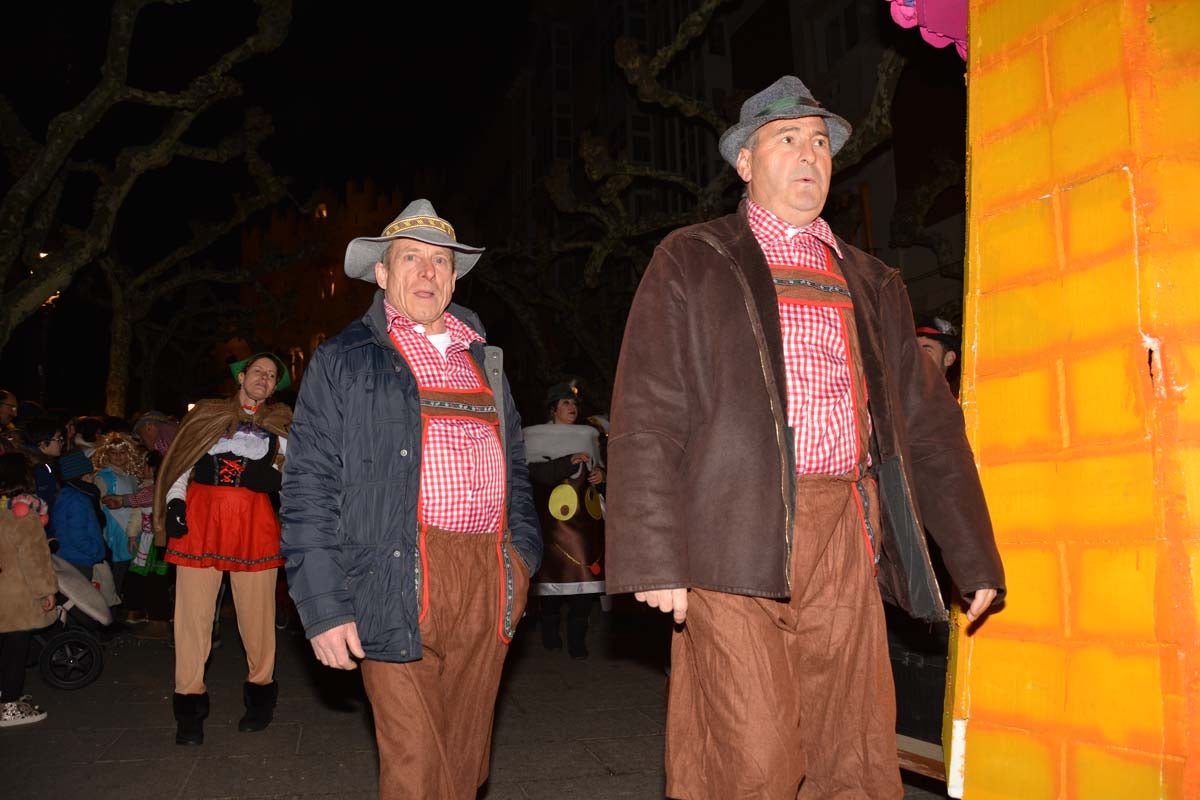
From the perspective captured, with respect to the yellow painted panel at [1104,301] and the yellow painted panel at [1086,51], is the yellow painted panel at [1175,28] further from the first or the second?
the yellow painted panel at [1104,301]

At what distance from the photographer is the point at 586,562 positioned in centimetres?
865

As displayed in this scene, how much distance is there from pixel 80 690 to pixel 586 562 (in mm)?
4130

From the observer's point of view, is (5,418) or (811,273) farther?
(5,418)

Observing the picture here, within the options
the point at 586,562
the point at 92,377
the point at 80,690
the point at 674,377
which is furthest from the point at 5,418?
the point at 92,377

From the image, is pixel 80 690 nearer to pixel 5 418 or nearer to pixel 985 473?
pixel 5 418

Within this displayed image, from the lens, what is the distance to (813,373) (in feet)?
9.96

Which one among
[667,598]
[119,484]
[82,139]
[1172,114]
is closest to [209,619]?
[667,598]

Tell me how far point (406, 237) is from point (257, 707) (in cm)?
398

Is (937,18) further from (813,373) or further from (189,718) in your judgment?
(189,718)

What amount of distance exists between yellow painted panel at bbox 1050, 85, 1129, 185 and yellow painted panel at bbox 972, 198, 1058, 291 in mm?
151

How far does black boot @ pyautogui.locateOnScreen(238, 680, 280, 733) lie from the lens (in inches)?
256

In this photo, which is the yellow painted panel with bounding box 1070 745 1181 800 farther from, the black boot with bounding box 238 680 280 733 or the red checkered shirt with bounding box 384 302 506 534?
the black boot with bounding box 238 680 280 733

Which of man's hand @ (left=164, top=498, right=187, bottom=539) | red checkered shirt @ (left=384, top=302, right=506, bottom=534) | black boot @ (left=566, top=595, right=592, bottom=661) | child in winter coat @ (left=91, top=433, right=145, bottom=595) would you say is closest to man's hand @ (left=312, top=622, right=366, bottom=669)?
red checkered shirt @ (left=384, top=302, right=506, bottom=534)

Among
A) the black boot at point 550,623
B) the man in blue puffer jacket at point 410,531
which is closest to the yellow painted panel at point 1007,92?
the man in blue puffer jacket at point 410,531
